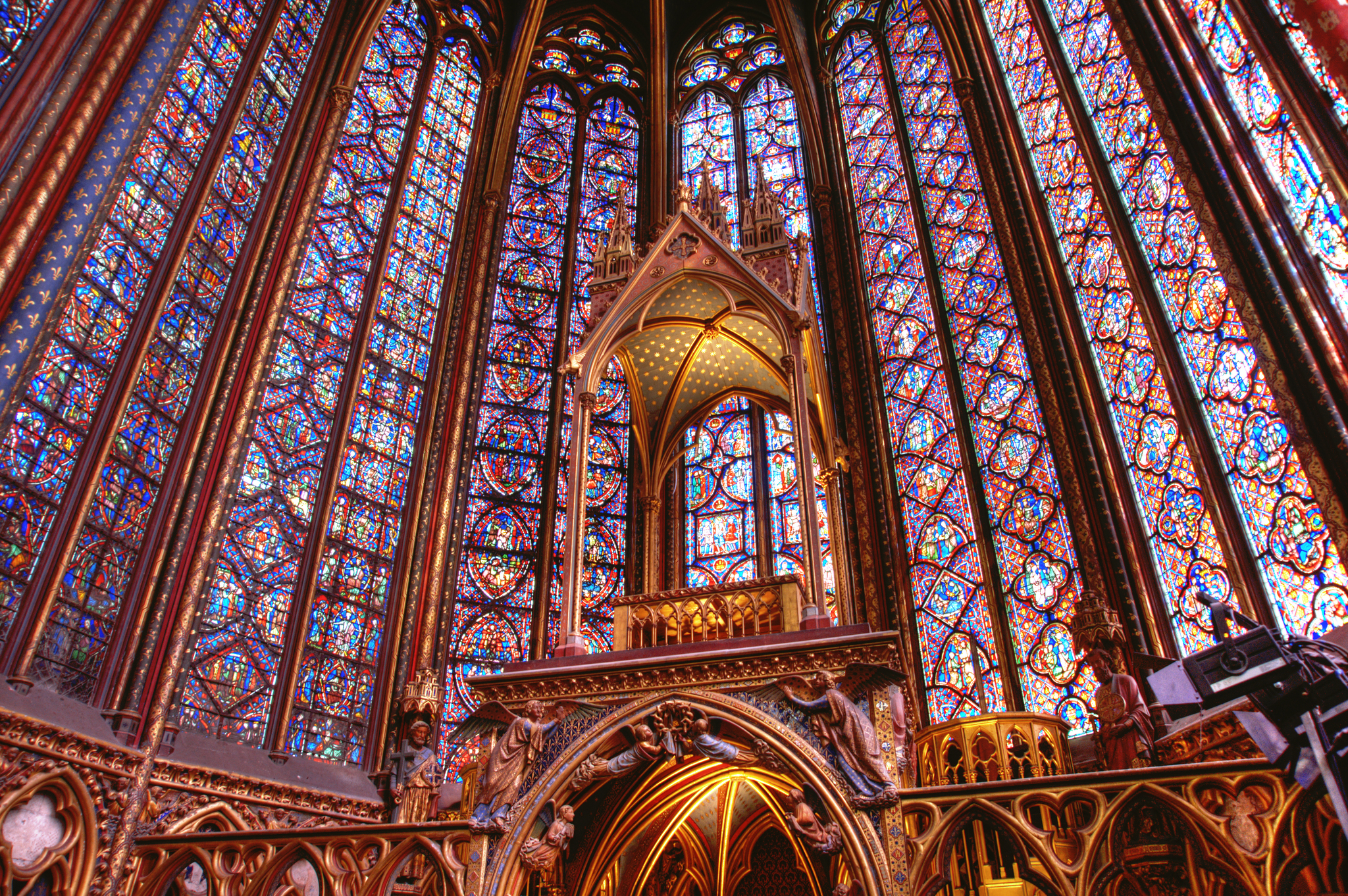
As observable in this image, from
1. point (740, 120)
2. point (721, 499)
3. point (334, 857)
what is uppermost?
point (740, 120)

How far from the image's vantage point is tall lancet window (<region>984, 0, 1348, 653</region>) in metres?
5.84

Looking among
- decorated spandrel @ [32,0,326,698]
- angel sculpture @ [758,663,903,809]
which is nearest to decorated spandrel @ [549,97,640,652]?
decorated spandrel @ [32,0,326,698]

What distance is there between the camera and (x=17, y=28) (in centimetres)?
701

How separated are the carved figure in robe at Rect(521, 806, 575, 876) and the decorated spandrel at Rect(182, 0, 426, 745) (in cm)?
395

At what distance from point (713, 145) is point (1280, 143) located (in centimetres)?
927

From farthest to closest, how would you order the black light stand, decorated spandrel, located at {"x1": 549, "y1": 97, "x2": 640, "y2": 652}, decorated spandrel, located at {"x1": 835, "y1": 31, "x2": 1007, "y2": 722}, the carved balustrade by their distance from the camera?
decorated spandrel, located at {"x1": 549, "y1": 97, "x2": 640, "y2": 652}
decorated spandrel, located at {"x1": 835, "y1": 31, "x2": 1007, "y2": 722}
the carved balustrade
the black light stand

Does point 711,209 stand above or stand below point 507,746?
above

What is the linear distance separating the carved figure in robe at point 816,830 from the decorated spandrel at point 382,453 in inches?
208

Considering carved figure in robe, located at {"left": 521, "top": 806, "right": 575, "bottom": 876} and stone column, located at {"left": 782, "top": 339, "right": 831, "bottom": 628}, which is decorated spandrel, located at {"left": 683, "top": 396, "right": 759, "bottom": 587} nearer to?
stone column, located at {"left": 782, "top": 339, "right": 831, "bottom": 628}

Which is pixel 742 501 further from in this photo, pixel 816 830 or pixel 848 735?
pixel 816 830

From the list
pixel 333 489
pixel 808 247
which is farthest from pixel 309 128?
pixel 808 247

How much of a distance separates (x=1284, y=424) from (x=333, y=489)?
27.6 ft

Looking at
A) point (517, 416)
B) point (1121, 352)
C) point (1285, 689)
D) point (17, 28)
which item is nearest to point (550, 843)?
point (1285, 689)

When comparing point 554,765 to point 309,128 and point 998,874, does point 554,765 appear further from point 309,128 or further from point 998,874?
point 309,128
